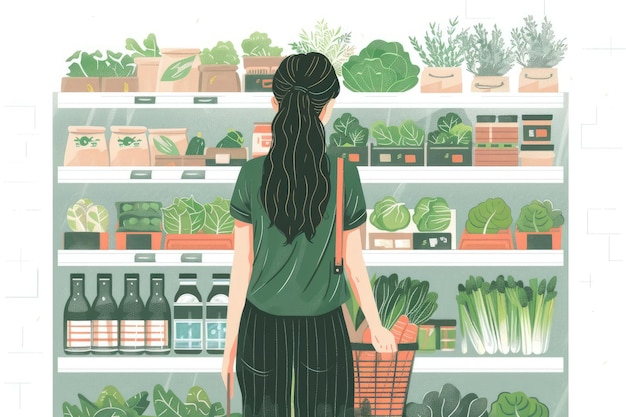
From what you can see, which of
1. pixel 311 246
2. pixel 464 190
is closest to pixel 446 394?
pixel 464 190

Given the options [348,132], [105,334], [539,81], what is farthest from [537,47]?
[105,334]

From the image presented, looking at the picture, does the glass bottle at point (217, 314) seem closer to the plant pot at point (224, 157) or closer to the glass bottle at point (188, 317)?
the glass bottle at point (188, 317)

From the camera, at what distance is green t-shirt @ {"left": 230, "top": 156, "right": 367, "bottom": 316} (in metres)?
3.76

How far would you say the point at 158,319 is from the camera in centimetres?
481

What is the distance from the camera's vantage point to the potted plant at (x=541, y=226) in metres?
4.79

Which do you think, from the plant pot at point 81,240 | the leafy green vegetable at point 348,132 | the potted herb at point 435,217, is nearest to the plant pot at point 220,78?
the leafy green vegetable at point 348,132

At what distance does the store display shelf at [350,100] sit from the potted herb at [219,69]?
0.10m

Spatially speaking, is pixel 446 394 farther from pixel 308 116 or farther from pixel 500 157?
pixel 308 116

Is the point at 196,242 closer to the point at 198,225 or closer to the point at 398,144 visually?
the point at 198,225

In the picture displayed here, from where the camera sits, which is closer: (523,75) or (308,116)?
(308,116)

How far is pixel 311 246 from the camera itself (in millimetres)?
3791

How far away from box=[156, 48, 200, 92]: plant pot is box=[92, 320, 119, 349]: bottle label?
1.26 m

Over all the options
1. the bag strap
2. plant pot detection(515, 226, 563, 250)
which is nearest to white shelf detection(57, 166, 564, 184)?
plant pot detection(515, 226, 563, 250)

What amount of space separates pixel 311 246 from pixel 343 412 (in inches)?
28.2
